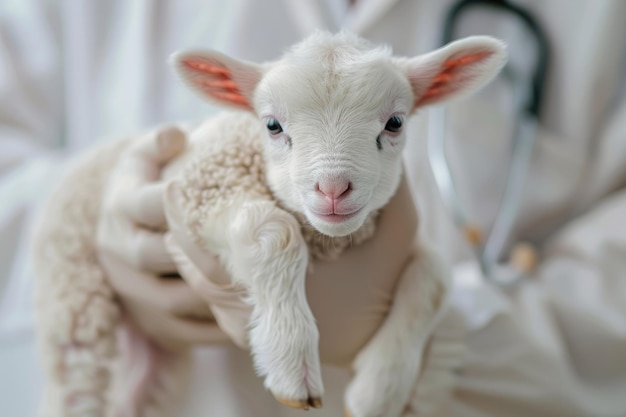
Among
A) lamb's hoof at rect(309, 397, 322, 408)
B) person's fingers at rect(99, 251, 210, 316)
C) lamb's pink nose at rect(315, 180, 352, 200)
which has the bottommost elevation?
person's fingers at rect(99, 251, 210, 316)

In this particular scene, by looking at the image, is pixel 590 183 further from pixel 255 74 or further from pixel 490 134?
pixel 255 74

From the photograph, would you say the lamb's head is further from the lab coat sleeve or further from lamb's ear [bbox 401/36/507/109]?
the lab coat sleeve

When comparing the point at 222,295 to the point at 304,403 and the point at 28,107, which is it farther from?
the point at 28,107

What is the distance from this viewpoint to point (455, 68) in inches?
17.5

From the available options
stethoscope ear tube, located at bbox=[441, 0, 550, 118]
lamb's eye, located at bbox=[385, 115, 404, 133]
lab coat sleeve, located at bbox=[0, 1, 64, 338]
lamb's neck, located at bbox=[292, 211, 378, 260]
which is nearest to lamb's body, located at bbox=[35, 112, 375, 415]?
lamb's neck, located at bbox=[292, 211, 378, 260]

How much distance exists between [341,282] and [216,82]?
21 centimetres

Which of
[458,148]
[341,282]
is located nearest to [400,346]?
[341,282]

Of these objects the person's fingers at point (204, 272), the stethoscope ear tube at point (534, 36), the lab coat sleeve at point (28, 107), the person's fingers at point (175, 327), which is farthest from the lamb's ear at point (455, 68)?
the lab coat sleeve at point (28, 107)

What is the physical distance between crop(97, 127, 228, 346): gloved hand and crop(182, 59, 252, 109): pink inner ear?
0.42ft

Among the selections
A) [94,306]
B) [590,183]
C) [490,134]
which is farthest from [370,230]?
[590,183]

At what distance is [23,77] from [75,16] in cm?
15

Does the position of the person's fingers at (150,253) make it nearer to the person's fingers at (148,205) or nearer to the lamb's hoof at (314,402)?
the person's fingers at (148,205)

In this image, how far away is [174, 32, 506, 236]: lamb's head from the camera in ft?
1.19

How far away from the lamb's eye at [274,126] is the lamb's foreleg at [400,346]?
22cm
